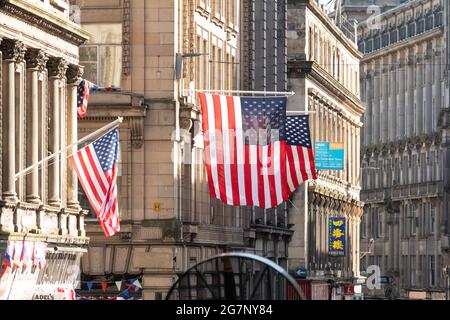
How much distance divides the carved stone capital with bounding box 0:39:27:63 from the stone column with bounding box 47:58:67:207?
4.61m

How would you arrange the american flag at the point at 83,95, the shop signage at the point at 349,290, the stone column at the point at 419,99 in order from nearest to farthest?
the american flag at the point at 83,95
the shop signage at the point at 349,290
the stone column at the point at 419,99

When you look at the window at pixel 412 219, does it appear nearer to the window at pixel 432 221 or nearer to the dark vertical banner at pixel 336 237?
the window at pixel 432 221

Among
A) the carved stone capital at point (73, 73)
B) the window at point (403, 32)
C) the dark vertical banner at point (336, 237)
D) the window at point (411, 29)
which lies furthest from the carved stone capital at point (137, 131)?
the window at point (403, 32)

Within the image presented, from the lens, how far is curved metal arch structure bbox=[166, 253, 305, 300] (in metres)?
30.6

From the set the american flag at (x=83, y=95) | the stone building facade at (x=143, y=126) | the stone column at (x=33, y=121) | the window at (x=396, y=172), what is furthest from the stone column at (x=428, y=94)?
the stone column at (x=33, y=121)

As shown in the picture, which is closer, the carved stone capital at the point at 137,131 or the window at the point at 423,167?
the carved stone capital at the point at 137,131

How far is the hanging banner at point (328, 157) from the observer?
10700cm

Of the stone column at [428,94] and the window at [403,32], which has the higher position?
the window at [403,32]

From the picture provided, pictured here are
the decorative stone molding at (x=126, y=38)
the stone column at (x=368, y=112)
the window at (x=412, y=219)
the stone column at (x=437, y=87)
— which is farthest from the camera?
the stone column at (x=368, y=112)

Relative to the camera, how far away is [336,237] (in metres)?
126

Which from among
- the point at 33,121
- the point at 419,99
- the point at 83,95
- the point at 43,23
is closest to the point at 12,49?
the point at 43,23

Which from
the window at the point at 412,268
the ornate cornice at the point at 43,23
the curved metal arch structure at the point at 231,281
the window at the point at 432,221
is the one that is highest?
the ornate cornice at the point at 43,23

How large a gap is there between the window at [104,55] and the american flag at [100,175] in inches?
697
